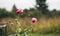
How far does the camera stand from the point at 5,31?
156 inches

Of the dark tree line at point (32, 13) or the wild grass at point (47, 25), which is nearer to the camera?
the dark tree line at point (32, 13)

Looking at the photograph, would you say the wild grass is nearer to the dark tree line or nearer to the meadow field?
the meadow field

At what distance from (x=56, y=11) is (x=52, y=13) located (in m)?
0.11

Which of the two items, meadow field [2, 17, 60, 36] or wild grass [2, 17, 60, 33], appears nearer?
meadow field [2, 17, 60, 36]

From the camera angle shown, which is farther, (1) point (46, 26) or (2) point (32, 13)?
(1) point (46, 26)

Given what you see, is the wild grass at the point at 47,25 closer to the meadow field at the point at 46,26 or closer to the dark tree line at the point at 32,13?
the meadow field at the point at 46,26

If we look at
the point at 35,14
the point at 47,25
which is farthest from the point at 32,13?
the point at 47,25

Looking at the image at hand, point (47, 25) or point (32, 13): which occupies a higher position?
point (32, 13)

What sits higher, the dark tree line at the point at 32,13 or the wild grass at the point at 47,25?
the dark tree line at the point at 32,13

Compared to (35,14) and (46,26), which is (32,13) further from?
(46,26)

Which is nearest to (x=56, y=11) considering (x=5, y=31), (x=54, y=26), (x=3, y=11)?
(x=54, y=26)

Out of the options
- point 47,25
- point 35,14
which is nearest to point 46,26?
point 47,25

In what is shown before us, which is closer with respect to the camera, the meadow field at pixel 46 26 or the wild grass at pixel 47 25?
the meadow field at pixel 46 26

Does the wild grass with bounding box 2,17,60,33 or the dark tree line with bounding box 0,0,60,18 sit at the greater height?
the dark tree line with bounding box 0,0,60,18
